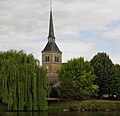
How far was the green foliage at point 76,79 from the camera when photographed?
247ft

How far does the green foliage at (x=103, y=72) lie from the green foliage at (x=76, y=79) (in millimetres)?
4779

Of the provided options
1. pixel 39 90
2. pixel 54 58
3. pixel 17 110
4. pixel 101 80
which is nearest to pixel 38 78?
pixel 39 90

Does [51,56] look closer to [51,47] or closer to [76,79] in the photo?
[51,47]

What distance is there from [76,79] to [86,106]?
23.3 ft

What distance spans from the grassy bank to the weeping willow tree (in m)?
8.41

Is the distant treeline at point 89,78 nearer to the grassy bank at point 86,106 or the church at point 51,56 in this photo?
the grassy bank at point 86,106

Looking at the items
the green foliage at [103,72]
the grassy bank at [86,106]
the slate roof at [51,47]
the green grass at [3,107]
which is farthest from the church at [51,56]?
the green grass at [3,107]

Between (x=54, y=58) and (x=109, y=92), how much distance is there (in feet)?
187

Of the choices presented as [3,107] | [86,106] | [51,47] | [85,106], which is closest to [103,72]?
[86,106]

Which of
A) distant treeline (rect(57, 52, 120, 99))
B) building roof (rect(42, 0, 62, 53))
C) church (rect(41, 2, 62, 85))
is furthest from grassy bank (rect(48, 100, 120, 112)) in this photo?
church (rect(41, 2, 62, 85))

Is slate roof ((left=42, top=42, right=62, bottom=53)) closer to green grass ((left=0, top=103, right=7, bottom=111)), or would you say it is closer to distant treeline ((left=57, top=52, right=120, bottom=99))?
distant treeline ((left=57, top=52, right=120, bottom=99))

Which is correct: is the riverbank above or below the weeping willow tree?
below

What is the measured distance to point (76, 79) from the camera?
77500 mm

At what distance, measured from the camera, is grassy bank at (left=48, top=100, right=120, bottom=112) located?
7106 cm
